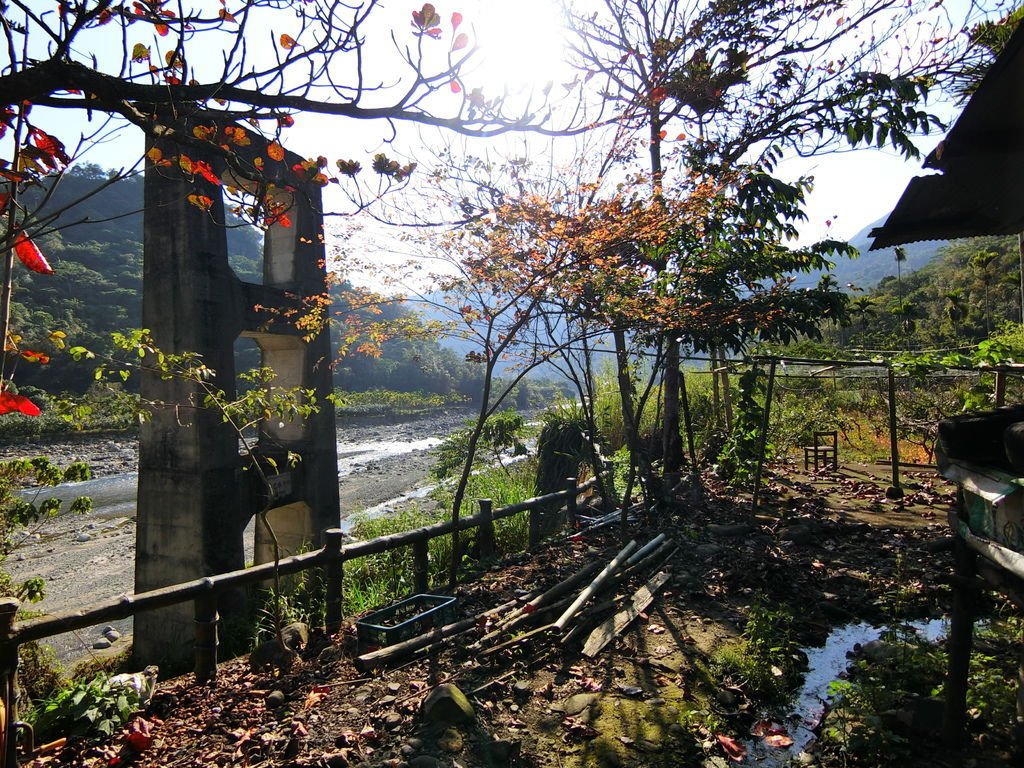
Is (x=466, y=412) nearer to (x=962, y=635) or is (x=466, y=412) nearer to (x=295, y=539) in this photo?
(x=295, y=539)

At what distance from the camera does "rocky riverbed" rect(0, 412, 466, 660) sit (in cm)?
957

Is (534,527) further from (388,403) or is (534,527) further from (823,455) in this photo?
(388,403)

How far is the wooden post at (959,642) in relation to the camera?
244 centimetres

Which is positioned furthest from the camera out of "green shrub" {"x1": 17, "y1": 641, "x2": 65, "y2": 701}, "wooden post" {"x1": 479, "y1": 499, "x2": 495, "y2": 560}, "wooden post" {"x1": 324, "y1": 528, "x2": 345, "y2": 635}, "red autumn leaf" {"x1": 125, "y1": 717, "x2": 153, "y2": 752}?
"wooden post" {"x1": 479, "y1": 499, "x2": 495, "y2": 560}

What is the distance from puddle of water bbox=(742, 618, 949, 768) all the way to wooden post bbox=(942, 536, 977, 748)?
66cm

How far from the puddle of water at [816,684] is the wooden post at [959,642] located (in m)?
0.66

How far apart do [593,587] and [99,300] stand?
34675mm

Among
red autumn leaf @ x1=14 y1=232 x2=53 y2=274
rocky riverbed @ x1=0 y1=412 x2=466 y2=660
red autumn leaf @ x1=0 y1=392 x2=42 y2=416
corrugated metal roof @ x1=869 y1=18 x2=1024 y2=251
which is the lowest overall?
rocky riverbed @ x1=0 y1=412 x2=466 y2=660

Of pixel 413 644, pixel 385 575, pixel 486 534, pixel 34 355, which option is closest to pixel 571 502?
pixel 486 534

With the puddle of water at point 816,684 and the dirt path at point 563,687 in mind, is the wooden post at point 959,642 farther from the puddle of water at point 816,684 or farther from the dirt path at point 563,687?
the puddle of water at point 816,684

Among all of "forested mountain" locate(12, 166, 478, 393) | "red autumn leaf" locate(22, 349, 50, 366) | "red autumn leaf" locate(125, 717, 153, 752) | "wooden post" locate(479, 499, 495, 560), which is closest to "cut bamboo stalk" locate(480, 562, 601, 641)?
"wooden post" locate(479, 499, 495, 560)

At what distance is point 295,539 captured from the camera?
7.80m

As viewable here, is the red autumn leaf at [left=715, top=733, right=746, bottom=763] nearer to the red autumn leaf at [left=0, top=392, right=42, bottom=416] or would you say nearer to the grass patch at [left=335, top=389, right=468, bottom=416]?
the red autumn leaf at [left=0, top=392, right=42, bottom=416]

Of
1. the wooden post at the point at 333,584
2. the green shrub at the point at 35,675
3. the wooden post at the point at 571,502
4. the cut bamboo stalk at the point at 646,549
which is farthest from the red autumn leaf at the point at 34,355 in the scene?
the wooden post at the point at 571,502
